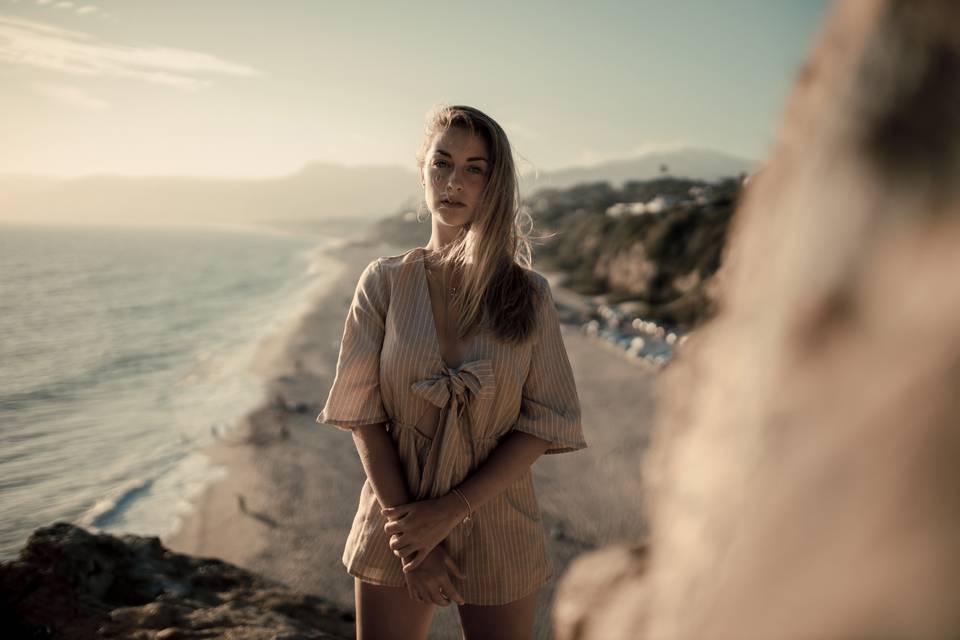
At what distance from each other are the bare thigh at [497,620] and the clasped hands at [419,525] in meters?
0.32

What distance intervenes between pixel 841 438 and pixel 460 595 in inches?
68.8

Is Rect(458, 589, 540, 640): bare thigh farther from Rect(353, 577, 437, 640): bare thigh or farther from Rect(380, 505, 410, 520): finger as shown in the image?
Rect(380, 505, 410, 520): finger

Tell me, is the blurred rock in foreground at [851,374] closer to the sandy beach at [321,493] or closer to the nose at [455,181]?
the nose at [455,181]

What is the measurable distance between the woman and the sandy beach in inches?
185

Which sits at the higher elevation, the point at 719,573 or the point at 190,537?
the point at 719,573

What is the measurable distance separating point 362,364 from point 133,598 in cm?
331

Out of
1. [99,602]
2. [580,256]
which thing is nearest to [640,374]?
[99,602]

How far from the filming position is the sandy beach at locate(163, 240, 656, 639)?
7809 millimetres

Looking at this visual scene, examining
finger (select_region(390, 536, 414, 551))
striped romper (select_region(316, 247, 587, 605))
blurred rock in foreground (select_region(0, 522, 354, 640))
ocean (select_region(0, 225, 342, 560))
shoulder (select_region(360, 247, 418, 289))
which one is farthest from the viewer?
ocean (select_region(0, 225, 342, 560))

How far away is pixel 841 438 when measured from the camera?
51cm

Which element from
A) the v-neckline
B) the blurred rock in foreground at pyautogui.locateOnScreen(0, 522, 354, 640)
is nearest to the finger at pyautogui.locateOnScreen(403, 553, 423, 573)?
the v-neckline

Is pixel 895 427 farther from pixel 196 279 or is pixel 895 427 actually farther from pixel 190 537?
pixel 196 279

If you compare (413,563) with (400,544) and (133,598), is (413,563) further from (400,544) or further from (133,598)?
(133,598)

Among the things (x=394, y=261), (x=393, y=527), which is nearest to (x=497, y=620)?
(x=393, y=527)
